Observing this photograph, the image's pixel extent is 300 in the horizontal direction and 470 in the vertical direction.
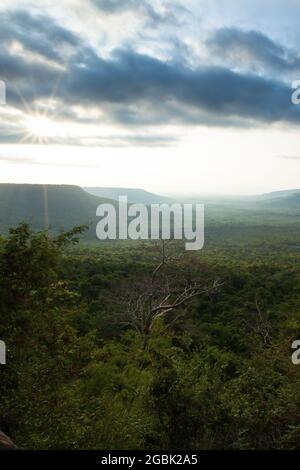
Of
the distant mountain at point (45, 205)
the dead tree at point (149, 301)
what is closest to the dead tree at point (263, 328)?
the dead tree at point (149, 301)

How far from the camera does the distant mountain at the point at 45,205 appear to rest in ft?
407

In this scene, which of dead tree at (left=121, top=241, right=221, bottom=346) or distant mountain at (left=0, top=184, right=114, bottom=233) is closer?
dead tree at (left=121, top=241, right=221, bottom=346)

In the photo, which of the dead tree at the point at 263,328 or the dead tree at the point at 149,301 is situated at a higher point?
the dead tree at the point at 149,301

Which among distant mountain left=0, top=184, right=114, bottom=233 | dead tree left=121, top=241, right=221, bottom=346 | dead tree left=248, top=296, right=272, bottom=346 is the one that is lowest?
dead tree left=248, top=296, right=272, bottom=346

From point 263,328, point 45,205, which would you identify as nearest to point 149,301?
point 263,328

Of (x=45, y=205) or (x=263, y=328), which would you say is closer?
(x=263, y=328)

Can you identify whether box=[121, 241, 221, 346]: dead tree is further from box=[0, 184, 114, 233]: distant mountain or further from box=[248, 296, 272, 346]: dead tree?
box=[0, 184, 114, 233]: distant mountain

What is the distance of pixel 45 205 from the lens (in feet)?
447

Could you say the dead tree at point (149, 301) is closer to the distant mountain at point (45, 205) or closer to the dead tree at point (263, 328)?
the dead tree at point (263, 328)

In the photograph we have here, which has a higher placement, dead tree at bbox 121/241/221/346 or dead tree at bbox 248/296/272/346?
dead tree at bbox 121/241/221/346

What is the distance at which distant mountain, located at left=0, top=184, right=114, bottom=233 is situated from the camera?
12406 cm

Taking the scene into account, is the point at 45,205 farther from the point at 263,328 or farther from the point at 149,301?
the point at 263,328

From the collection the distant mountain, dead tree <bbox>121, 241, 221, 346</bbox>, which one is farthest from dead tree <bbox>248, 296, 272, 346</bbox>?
the distant mountain

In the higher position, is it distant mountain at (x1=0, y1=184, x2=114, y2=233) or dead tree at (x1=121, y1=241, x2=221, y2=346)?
distant mountain at (x1=0, y1=184, x2=114, y2=233)
